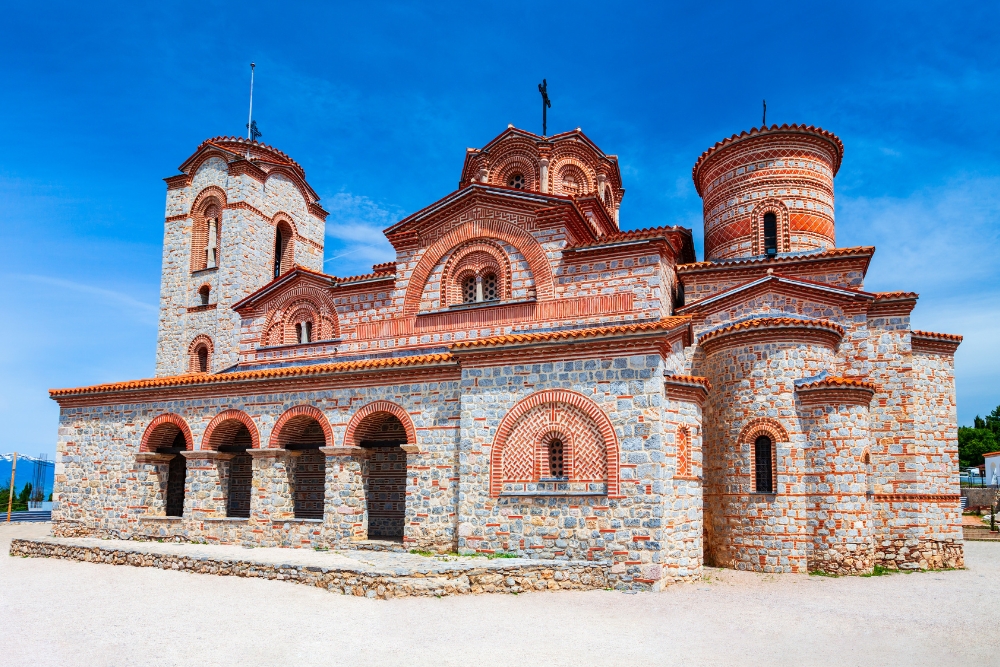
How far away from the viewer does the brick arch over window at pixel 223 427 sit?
14266mm

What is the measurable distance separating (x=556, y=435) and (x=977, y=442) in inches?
1697

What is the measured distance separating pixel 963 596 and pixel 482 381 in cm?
760

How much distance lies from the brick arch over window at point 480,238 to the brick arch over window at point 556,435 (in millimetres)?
2911

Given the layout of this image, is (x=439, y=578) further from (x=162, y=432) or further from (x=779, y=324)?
(x=162, y=432)

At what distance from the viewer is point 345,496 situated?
13.0 metres

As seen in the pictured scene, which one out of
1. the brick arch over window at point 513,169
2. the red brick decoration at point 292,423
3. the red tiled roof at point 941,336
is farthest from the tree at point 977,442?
the red brick decoration at point 292,423

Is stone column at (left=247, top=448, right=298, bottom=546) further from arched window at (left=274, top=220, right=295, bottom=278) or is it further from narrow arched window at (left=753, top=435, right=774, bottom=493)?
arched window at (left=274, top=220, right=295, bottom=278)

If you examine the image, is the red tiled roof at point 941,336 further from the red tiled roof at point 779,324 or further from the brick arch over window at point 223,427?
the brick arch over window at point 223,427

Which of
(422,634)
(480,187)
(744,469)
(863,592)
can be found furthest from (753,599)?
(480,187)

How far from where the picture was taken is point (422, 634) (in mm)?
7895

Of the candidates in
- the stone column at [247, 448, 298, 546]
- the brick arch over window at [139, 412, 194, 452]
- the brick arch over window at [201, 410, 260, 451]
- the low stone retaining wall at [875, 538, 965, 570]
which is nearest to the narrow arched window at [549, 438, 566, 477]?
the stone column at [247, 448, 298, 546]

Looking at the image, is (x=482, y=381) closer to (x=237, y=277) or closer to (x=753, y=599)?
(x=753, y=599)

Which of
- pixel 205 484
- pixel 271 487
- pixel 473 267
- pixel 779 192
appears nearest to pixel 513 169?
pixel 473 267

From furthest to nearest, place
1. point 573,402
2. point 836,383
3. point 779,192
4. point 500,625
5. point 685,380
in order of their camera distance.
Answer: point 779,192 → point 836,383 → point 685,380 → point 573,402 → point 500,625
